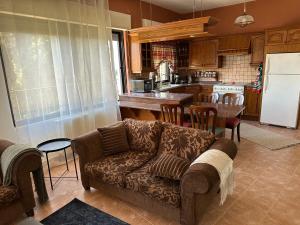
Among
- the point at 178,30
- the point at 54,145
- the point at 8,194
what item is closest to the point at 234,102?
the point at 178,30

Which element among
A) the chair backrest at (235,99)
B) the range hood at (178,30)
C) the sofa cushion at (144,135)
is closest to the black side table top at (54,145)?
the sofa cushion at (144,135)

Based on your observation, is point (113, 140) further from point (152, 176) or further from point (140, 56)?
point (140, 56)

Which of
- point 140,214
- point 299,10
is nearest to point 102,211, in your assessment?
point 140,214

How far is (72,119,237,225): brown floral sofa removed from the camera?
5.82 ft

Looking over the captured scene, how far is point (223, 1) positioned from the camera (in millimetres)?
5051

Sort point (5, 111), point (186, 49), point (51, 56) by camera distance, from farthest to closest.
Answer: point (186, 49)
point (51, 56)
point (5, 111)

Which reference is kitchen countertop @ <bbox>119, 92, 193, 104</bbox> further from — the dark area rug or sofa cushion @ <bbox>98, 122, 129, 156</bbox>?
the dark area rug

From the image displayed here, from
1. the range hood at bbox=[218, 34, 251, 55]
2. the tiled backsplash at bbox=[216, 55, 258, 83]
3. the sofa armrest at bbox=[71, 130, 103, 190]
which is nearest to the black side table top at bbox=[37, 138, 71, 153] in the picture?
the sofa armrest at bbox=[71, 130, 103, 190]

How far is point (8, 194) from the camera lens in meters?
1.94

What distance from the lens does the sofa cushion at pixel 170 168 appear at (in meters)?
1.92

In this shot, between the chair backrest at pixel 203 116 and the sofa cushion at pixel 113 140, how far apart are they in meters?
1.07

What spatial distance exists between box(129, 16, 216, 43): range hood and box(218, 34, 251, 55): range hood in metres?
2.18

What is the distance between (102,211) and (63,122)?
1.67 m

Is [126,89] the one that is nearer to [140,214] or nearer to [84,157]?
[84,157]
